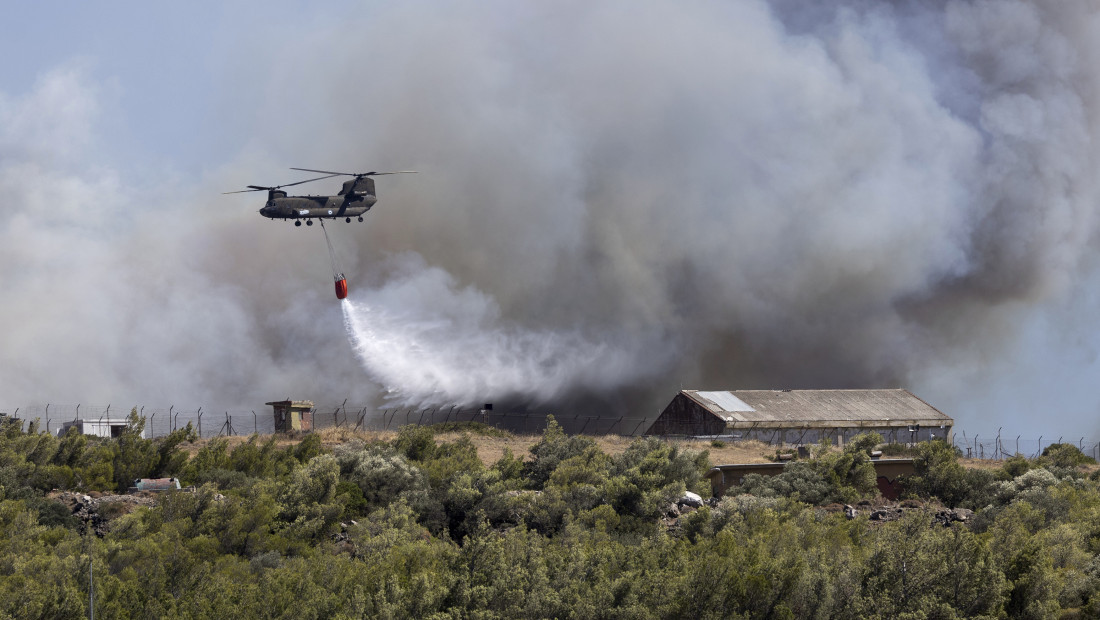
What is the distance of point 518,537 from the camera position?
156 feet

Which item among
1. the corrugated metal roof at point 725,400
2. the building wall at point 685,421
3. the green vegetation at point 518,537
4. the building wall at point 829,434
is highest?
the corrugated metal roof at point 725,400

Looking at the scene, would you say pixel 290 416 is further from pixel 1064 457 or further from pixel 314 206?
pixel 1064 457

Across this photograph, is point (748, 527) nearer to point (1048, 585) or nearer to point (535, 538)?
point (535, 538)

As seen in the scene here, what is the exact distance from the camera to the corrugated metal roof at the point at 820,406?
94938mm

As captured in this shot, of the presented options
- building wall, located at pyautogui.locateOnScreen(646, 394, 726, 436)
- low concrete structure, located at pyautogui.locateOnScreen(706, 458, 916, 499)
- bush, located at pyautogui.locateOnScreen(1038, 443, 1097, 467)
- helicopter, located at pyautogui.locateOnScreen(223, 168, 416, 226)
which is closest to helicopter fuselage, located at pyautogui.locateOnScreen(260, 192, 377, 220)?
helicopter, located at pyautogui.locateOnScreen(223, 168, 416, 226)

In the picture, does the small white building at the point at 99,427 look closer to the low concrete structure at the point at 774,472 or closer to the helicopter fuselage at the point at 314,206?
the helicopter fuselage at the point at 314,206

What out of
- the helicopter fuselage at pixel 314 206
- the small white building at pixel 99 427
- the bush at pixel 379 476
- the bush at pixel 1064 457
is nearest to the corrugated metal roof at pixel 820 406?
the bush at pixel 1064 457

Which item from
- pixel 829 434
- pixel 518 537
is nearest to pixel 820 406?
pixel 829 434

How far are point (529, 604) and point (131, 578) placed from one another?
1394cm

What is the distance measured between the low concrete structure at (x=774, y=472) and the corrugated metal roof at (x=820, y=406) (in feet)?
77.7

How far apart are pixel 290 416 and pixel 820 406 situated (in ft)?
144

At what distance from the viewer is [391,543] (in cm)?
4756

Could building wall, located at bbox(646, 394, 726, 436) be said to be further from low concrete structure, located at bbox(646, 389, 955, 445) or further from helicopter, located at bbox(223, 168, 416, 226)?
helicopter, located at bbox(223, 168, 416, 226)

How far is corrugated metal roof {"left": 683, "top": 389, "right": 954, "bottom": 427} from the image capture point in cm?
9494
